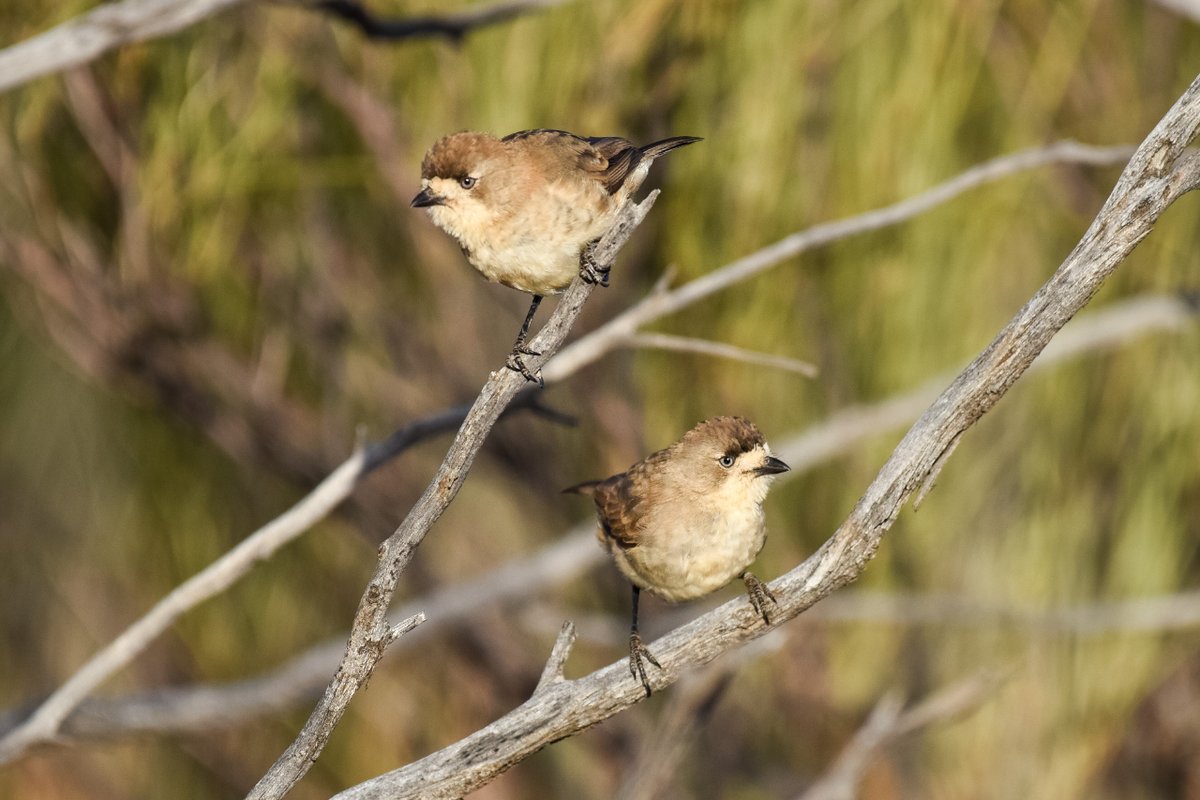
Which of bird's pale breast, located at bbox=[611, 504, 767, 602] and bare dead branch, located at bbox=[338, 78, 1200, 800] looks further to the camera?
bird's pale breast, located at bbox=[611, 504, 767, 602]

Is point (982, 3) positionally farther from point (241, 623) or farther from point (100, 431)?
point (100, 431)

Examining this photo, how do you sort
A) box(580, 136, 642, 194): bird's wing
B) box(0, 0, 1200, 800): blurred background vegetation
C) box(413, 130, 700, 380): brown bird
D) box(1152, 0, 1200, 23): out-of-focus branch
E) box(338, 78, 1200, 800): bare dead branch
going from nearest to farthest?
box(338, 78, 1200, 800): bare dead branch → box(413, 130, 700, 380): brown bird → box(580, 136, 642, 194): bird's wing → box(1152, 0, 1200, 23): out-of-focus branch → box(0, 0, 1200, 800): blurred background vegetation

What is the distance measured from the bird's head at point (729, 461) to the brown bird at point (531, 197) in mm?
342

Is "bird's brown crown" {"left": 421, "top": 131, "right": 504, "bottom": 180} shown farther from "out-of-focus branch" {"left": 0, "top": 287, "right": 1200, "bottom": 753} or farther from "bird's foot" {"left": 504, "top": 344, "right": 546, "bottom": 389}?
"out-of-focus branch" {"left": 0, "top": 287, "right": 1200, "bottom": 753}

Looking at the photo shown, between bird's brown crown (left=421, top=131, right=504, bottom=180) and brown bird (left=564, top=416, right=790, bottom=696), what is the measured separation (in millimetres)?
523

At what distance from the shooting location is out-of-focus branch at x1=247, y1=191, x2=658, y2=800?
5.29 feet

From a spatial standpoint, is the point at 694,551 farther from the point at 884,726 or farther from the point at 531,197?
the point at 884,726

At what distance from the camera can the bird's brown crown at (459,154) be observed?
203 centimetres

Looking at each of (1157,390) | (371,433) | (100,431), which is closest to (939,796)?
(1157,390)

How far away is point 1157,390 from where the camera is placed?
3367 millimetres

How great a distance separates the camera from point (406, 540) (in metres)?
1.61

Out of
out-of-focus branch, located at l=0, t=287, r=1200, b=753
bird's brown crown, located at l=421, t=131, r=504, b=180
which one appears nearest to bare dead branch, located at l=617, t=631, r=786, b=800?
out-of-focus branch, located at l=0, t=287, r=1200, b=753

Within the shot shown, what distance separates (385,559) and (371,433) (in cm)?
267

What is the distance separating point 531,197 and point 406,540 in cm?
58
